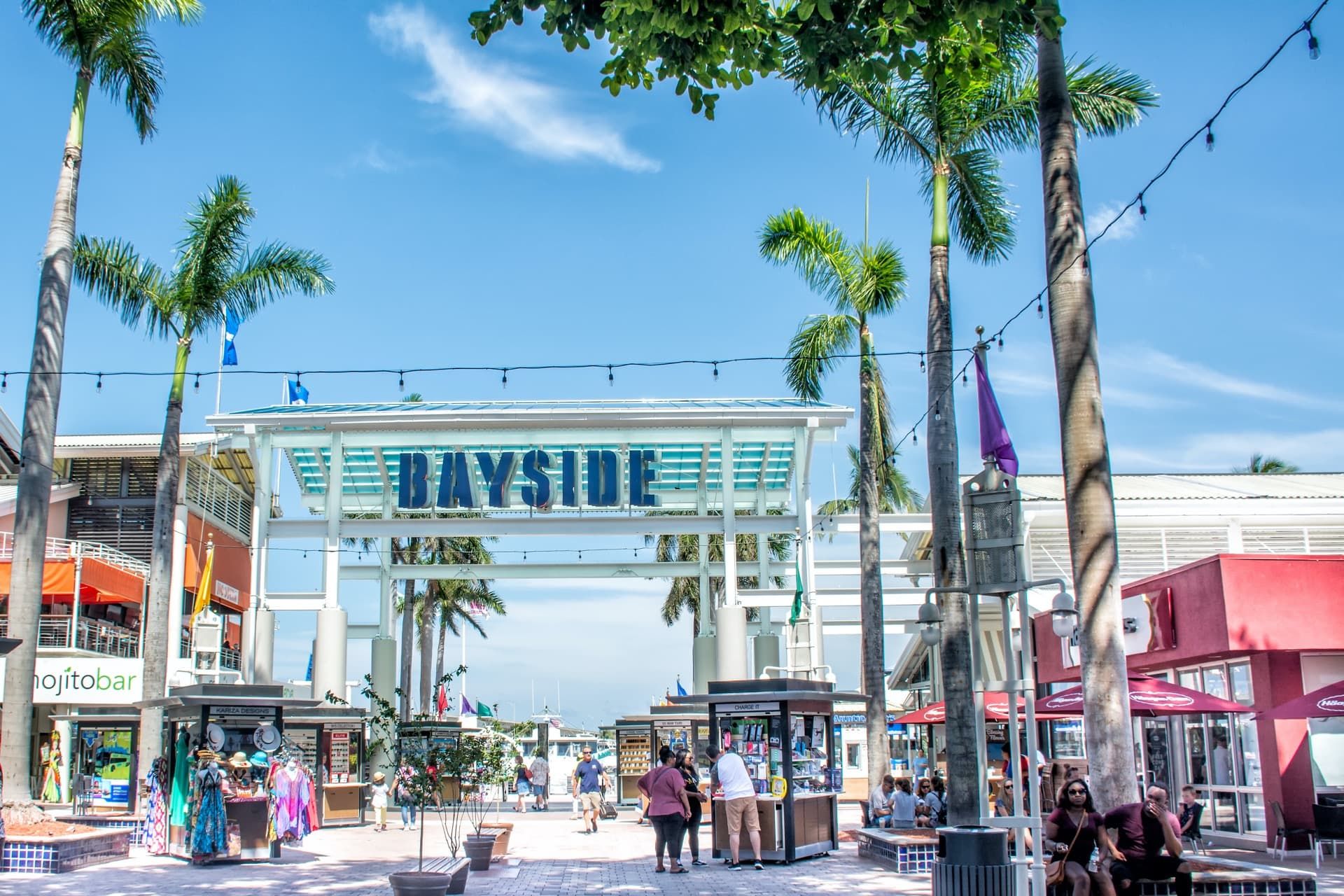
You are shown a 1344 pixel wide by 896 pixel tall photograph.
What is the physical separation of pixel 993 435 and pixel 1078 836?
412cm

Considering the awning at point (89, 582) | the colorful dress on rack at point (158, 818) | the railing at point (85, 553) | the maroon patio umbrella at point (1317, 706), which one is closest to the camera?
the maroon patio umbrella at point (1317, 706)

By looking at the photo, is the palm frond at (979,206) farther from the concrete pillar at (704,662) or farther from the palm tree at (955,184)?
the concrete pillar at (704,662)

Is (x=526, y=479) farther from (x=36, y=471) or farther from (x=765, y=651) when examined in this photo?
(x=36, y=471)

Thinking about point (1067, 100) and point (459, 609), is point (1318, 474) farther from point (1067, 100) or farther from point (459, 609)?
point (459, 609)

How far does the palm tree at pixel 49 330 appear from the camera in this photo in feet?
57.0

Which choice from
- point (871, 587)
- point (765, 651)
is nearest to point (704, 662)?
point (765, 651)

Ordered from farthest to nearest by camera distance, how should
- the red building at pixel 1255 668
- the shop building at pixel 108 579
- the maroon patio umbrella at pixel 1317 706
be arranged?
1. the shop building at pixel 108 579
2. the red building at pixel 1255 668
3. the maroon patio umbrella at pixel 1317 706

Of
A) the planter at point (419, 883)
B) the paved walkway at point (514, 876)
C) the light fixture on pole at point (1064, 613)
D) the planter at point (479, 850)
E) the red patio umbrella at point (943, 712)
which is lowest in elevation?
the paved walkway at point (514, 876)

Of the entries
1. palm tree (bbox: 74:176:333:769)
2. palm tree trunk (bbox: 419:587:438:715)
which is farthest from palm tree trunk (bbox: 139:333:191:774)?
palm tree trunk (bbox: 419:587:438:715)

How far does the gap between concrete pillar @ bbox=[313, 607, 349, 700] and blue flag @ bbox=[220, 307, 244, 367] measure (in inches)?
213

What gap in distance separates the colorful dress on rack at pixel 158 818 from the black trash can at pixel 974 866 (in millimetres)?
12523

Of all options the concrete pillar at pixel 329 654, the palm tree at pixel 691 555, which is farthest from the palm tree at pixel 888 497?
the concrete pillar at pixel 329 654

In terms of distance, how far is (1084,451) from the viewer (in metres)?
11.5

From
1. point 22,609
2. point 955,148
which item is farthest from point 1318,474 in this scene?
point 22,609
